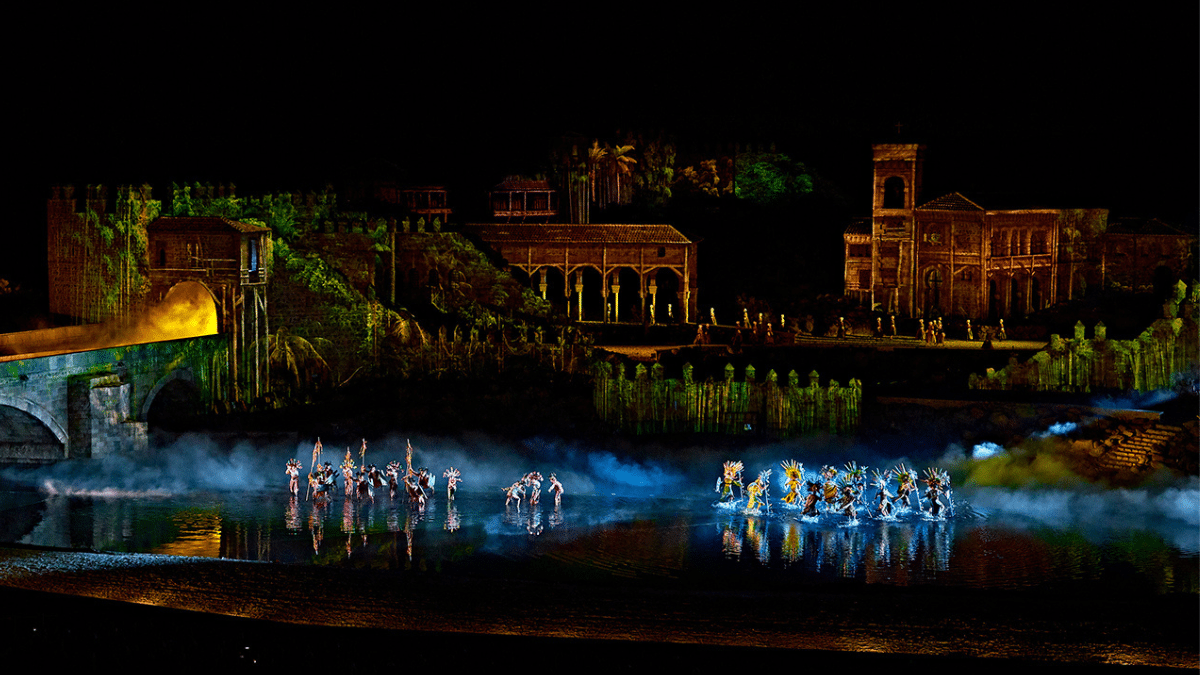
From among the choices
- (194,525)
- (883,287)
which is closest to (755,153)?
(883,287)

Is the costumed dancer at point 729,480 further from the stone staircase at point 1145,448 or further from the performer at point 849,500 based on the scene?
the stone staircase at point 1145,448

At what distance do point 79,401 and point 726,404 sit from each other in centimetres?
1485

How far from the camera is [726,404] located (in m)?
41.1

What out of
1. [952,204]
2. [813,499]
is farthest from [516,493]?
[952,204]

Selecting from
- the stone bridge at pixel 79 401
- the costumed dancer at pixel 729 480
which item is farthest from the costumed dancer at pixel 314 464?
the costumed dancer at pixel 729 480

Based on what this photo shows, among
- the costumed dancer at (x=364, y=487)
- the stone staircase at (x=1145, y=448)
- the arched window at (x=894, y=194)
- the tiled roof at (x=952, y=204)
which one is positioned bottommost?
the costumed dancer at (x=364, y=487)

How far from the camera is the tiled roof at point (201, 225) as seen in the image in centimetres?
4488

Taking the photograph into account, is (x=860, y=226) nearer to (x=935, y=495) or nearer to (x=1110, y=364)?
(x=1110, y=364)

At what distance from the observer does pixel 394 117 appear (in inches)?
2719

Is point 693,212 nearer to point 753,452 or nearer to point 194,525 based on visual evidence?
point 753,452

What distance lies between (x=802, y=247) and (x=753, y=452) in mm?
22176

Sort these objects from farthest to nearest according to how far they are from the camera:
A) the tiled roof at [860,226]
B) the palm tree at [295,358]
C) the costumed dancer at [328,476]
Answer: the tiled roof at [860,226] < the palm tree at [295,358] < the costumed dancer at [328,476]

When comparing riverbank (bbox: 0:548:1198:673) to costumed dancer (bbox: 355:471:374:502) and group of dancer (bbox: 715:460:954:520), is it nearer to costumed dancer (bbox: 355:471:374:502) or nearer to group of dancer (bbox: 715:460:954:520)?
group of dancer (bbox: 715:460:954:520)

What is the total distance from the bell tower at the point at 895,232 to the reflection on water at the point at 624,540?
2304 cm
